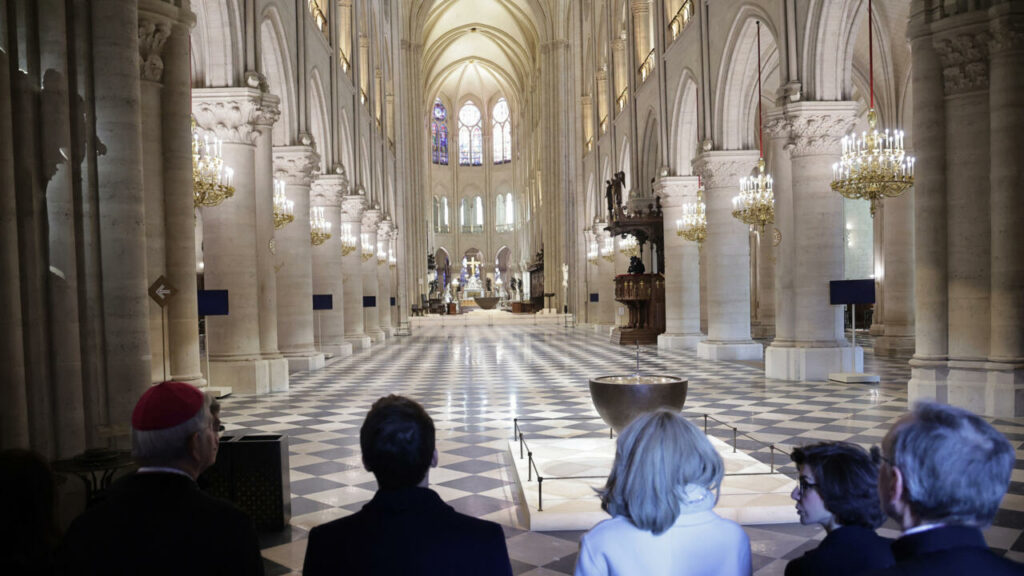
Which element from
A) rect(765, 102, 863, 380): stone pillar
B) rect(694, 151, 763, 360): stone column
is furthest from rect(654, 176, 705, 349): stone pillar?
rect(765, 102, 863, 380): stone pillar

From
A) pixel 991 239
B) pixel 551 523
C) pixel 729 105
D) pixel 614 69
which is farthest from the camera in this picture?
pixel 614 69

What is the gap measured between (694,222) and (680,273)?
1789 millimetres

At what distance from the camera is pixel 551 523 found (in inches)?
193

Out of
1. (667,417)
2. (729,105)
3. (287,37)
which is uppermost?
(287,37)

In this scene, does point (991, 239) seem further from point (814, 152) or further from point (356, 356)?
point (356, 356)

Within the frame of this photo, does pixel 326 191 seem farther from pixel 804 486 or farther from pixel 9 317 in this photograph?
pixel 804 486

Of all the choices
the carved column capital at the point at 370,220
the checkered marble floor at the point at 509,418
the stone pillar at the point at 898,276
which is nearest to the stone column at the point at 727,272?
the checkered marble floor at the point at 509,418

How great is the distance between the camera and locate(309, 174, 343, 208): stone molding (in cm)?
1819

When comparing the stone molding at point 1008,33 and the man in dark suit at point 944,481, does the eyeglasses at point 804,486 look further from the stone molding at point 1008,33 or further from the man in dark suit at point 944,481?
the stone molding at point 1008,33

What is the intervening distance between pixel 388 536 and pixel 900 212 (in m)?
17.7

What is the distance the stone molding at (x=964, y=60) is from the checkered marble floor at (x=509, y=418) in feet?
12.9

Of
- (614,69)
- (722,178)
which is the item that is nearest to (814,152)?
(722,178)

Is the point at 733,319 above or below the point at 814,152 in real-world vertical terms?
below

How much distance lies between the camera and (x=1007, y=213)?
8.41m
